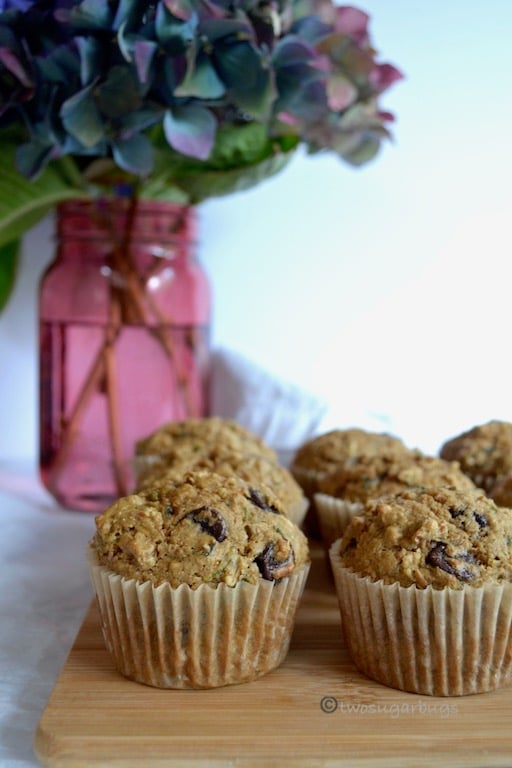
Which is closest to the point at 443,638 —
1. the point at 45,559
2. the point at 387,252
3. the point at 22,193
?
the point at 45,559

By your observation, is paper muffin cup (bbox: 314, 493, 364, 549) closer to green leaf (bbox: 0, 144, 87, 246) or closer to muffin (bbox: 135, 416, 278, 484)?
muffin (bbox: 135, 416, 278, 484)

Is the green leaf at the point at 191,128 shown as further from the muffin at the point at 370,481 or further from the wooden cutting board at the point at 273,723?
the wooden cutting board at the point at 273,723

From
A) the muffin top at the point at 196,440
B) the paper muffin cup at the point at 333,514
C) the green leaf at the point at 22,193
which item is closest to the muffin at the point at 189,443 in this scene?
the muffin top at the point at 196,440

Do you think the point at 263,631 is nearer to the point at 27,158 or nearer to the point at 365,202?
the point at 27,158

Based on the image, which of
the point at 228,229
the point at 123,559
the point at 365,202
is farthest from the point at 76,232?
the point at 123,559

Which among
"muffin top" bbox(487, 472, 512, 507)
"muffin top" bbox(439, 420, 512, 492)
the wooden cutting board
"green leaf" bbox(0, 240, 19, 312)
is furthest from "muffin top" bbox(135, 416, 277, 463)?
"green leaf" bbox(0, 240, 19, 312)

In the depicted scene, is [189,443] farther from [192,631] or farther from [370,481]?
[192,631]
